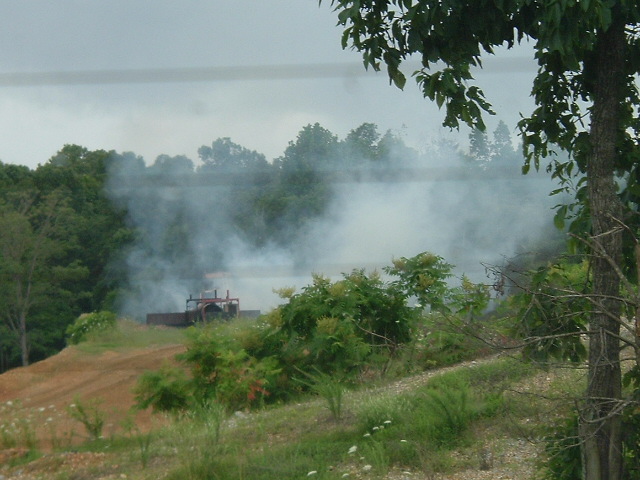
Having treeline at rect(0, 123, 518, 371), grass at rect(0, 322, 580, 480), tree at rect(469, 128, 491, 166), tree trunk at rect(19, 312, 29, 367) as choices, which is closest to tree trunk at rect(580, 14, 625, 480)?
grass at rect(0, 322, 580, 480)

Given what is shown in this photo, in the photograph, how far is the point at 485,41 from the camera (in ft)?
13.7

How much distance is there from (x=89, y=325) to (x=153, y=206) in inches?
118

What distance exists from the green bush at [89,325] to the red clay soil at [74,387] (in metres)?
0.42

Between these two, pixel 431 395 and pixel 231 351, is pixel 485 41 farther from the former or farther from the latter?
pixel 231 351

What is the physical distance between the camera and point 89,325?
13914 millimetres

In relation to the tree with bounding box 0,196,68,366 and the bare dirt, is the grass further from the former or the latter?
the tree with bounding box 0,196,68,366

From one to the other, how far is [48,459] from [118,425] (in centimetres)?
180

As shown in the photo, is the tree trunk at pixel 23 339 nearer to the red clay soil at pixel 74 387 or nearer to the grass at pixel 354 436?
the red clay soil at pixel 74 387

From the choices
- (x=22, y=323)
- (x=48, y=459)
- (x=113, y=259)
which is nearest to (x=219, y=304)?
(x=113, y=259)

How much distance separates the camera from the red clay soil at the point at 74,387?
10.2 m

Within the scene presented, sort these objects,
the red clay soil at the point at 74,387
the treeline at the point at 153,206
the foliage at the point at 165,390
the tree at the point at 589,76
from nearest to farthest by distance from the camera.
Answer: the tree at the point at 589,76 → the foliage at the point at 165,390 → the red clay soil at the point at 74,387 → the treeline at the point at 153,206

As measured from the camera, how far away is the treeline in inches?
434

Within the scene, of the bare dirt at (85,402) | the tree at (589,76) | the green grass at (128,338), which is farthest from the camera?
the green grass at (128,338)

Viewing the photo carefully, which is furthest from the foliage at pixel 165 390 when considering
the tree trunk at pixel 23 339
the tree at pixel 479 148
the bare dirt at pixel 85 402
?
the tree trunk at pixel 23 339
